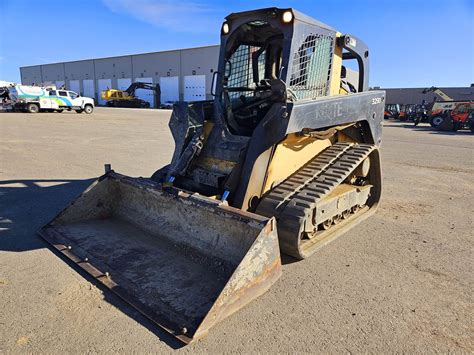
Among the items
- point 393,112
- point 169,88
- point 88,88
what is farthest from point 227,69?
point 88,88

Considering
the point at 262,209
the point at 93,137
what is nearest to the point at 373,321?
the point at 262,209

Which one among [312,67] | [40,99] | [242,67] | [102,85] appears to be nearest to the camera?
[312,67]

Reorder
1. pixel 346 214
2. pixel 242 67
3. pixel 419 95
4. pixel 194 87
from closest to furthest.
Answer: pixel 242 67, pixel 346 214, pixel 419 95, pixel 194 87

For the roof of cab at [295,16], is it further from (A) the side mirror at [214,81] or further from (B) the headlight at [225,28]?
(A) the side mirror at [214,81]

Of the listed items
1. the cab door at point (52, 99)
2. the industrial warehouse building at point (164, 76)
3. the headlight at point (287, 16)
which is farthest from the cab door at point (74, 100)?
the headlight at point (287, 16)

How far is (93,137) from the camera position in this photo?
13.7m

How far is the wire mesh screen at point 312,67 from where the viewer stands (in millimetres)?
3862

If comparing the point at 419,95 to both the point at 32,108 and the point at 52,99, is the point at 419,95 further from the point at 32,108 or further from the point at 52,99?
the point at 32,108

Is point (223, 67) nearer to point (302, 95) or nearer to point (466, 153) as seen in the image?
point (302, 95)

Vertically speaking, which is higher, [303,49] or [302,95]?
[303,49]

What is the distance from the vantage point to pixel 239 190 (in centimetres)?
365

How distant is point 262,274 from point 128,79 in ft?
196

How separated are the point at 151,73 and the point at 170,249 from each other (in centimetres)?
5502

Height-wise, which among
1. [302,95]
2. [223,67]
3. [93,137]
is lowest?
[93,137]
